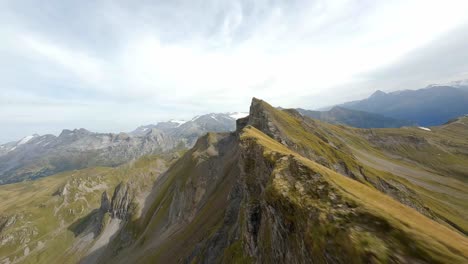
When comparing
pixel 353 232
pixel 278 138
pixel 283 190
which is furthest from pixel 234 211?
pixel 353 232

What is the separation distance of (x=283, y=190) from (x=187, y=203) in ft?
359

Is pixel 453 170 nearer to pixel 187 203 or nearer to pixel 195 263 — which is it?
pixel 187 203

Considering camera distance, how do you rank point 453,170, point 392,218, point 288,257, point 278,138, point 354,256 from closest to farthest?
point 354,256, point 392,218, point 288,257, point 278,138, point 453,170

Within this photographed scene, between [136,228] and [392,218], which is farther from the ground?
[392,218]

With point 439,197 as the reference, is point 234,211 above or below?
above

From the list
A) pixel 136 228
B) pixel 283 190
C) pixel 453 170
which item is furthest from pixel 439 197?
pixel 136 228

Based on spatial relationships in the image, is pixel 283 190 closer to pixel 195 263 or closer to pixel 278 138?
pixel 195 263

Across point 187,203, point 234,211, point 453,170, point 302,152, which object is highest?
point 302,152

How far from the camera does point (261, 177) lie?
133 feet

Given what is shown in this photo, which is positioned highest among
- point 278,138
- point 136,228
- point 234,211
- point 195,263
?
point 278,138

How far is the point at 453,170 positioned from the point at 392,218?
252425mm

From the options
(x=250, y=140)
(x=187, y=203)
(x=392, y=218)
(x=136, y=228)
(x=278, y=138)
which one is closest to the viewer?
(x=392, y=218)

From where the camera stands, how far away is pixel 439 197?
132m

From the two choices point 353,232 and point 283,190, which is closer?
point 353,232
